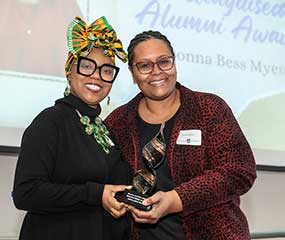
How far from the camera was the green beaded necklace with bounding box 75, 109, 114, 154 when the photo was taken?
3.89 ft

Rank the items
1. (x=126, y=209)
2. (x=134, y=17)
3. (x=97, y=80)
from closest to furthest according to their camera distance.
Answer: (x=126, y=209)
(x=97, y=80)
(x=134, y=17)

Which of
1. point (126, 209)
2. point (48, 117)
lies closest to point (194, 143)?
point (126, 209)

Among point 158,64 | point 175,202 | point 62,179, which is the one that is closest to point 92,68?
point 158,64

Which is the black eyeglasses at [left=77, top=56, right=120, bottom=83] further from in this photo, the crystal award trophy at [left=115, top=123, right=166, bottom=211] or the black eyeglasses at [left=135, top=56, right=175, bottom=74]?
the crystal award trophy at [left=115, top=123, right=166, bottom=211]

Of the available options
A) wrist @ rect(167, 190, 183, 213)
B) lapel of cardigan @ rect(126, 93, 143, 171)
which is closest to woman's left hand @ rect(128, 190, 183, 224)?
wrist @ rect(167, 190, 183, 213)

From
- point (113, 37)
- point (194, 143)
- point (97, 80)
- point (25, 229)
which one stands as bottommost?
point (25, 229)

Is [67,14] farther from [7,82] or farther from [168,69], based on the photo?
[168,69]

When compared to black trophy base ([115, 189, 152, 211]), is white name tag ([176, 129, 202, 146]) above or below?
above

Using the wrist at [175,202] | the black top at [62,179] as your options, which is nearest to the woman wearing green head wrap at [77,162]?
the black top at [62,179]

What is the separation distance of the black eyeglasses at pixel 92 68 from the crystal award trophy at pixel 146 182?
0.23 metres

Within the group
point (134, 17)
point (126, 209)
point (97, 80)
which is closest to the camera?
point (126, 209)

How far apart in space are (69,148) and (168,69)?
0.37 meters

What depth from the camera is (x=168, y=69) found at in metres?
1.27

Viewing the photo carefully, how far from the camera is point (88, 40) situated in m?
1.19
